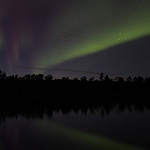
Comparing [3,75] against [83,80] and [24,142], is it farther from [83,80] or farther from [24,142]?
[24,142]

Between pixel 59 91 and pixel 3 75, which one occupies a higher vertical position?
pixel 3 75

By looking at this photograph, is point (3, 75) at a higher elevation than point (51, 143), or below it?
higher

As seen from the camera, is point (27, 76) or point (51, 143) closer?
point (51, 143)

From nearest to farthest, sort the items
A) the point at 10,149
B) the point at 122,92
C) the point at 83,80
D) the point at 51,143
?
the point at 10,149
the point at 51,143
the point at 122,92
the point at 83,80

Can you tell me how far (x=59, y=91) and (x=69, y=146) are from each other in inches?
3804

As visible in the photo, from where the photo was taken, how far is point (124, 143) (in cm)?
1570

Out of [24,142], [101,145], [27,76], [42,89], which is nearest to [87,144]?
[101,145]

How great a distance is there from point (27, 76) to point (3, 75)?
19769 mm

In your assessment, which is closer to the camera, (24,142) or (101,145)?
(101,145)

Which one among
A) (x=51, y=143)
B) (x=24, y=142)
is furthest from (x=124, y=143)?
(x=24, y=142)

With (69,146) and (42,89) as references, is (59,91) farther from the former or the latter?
(69,146)

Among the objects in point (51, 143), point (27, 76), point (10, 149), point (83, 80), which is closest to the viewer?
point (10, 149)

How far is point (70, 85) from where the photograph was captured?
5010 inches

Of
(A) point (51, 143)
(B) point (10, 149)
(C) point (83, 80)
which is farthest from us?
(C) point (83, 80)
